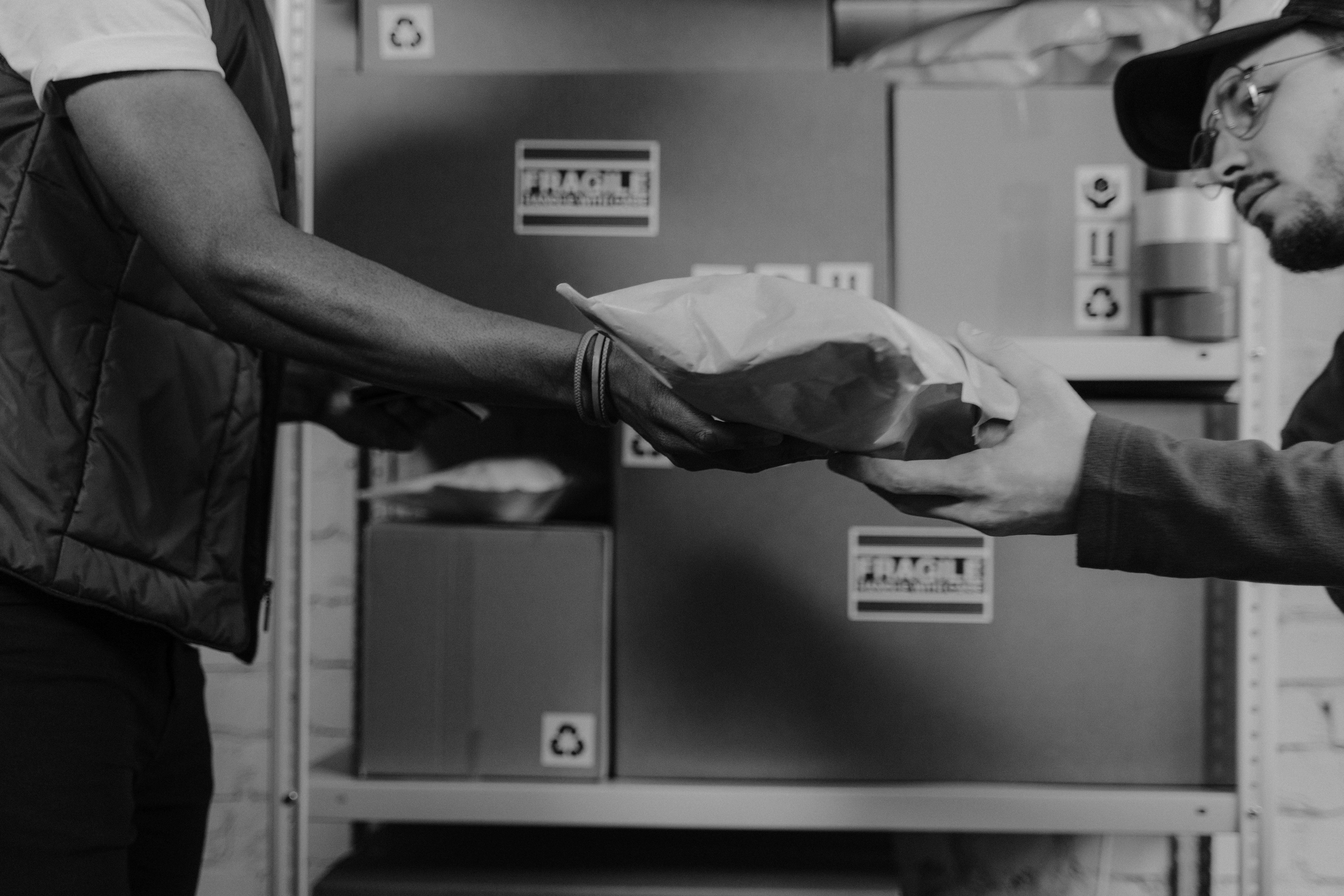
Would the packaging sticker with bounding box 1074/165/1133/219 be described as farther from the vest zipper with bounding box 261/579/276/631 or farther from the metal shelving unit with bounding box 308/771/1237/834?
the vest zipper with bounding box 261/579/276/631

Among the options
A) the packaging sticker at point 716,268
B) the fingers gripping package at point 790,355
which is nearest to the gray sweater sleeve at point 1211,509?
the fingers gripping package at point 790,355

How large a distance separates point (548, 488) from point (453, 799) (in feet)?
1.12

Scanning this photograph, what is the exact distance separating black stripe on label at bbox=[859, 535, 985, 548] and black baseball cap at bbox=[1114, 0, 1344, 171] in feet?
1.41

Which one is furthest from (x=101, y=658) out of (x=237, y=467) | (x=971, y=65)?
(x=971, y=65)

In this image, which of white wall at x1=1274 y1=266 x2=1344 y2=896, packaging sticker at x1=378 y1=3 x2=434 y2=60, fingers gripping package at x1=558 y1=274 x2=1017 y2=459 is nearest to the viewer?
fingers gripping package at x1=558 y1=274 x2=1017 y2=459

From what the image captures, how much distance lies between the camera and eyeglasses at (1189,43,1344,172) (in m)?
1.02

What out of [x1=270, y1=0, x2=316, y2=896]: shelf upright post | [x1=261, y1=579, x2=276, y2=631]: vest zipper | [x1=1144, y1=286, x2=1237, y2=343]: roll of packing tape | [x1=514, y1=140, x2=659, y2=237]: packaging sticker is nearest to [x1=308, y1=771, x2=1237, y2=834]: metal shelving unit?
[x1=270, y1=0, x2=316, y2=896]: shelf upright post

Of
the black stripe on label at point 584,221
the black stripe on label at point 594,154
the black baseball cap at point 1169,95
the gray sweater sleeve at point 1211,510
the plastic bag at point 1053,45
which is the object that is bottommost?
the gray sweater sleeve at point 1211,510

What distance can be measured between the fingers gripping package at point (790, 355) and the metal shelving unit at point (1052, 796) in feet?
1.50

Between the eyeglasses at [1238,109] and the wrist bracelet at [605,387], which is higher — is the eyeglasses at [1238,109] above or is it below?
above

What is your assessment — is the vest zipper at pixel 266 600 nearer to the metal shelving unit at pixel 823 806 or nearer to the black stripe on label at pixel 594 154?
the metal shelving unit at pixel 823 806

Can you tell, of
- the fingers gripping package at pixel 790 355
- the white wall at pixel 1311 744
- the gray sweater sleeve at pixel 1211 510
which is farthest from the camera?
the white wall at pixel 1311 744

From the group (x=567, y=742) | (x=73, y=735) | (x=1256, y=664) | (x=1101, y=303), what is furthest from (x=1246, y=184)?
(x=73, y=735)

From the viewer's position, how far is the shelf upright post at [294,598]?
118 cm
